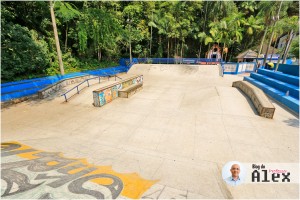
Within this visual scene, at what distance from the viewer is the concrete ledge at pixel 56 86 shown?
45.1 ft

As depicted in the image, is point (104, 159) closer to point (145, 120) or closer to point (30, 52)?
point (145, 120)

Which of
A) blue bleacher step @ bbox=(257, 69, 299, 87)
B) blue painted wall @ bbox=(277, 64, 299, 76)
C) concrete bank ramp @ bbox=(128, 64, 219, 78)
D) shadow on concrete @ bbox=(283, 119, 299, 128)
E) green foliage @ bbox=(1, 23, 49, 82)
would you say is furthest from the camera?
concrete bank ramp @ bbox=(128, 64, 219, 78)

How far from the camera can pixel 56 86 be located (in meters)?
15.6

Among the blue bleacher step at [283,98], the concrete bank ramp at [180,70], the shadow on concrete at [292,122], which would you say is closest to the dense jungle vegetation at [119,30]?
the concrete bank ramp at [180,70]

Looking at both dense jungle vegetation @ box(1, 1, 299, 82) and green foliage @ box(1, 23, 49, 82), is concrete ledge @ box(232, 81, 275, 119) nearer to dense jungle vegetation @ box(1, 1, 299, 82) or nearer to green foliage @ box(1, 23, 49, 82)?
dense jungle vegetation @ box(1, 1, 299, 82)

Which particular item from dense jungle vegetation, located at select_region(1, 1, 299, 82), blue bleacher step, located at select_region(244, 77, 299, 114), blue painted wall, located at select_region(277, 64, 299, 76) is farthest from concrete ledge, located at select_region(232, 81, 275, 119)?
dense jungle vegetation, located at select_region(1, 1, 299, 82)

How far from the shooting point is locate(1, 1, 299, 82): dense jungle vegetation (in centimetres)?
1488

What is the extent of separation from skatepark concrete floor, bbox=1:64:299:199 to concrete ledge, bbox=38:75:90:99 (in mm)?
804

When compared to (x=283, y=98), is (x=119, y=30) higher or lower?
higher

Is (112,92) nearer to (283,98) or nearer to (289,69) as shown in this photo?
(283,98)

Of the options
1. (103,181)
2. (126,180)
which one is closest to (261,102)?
(126,180)

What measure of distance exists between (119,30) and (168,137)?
13284mm

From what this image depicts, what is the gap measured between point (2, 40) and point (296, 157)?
816 inches

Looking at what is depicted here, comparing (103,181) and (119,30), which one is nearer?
(103,181)
